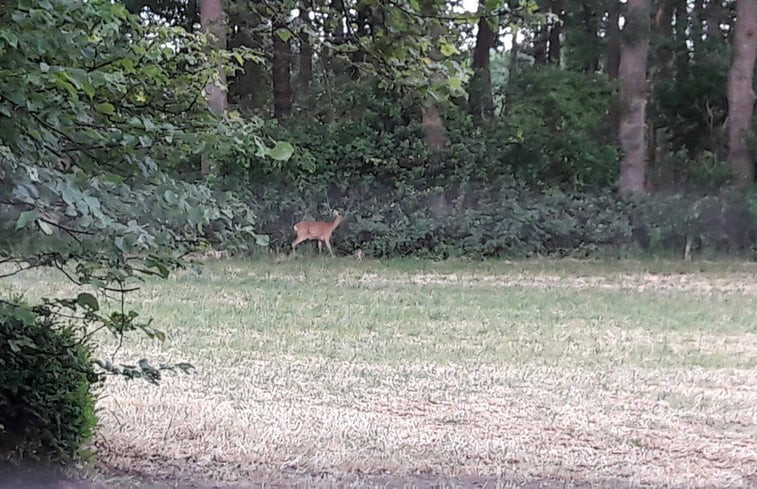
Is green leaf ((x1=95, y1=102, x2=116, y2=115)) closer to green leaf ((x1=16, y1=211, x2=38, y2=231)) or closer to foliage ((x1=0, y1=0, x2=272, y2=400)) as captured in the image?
foliage ((x1=0, y1=0, x2=272, y2=400))

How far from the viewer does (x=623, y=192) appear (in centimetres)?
1395

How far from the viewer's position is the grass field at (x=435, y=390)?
3.44m

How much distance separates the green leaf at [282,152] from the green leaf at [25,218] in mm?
613

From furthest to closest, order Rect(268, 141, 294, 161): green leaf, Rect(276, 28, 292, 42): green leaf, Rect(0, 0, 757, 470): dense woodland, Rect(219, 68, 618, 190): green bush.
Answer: Rect(219, 68, 618, 190): green bush, Rect(276, 28, 292, 42): green leaf, Rect(268, 141, 294, 161): green leaf, Rect(0, 0, 757, 470): dense woodland

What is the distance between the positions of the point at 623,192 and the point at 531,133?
6.00 ft

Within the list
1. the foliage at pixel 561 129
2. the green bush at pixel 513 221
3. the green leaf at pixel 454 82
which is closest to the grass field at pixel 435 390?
the green leaf at pixel 454 82

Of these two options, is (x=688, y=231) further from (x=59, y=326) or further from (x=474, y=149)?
(x=59, y=326)

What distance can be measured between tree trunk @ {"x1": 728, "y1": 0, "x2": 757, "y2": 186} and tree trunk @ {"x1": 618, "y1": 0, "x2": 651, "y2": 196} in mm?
1484

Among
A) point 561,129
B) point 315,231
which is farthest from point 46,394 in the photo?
point 561,129

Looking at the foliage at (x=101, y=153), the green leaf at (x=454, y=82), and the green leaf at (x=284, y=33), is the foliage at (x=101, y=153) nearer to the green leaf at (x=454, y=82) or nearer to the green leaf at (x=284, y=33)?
the green leaf at (x=284, y=33)

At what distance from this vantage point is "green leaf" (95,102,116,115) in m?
2.12

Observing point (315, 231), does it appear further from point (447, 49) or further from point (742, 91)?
point (447, 49)

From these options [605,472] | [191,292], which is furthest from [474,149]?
[605,472]

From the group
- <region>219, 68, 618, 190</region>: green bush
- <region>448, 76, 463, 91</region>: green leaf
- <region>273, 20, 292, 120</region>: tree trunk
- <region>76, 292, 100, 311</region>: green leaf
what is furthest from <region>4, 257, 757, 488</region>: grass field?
<region>273, 20, 292, 120</region>: tree trunk
